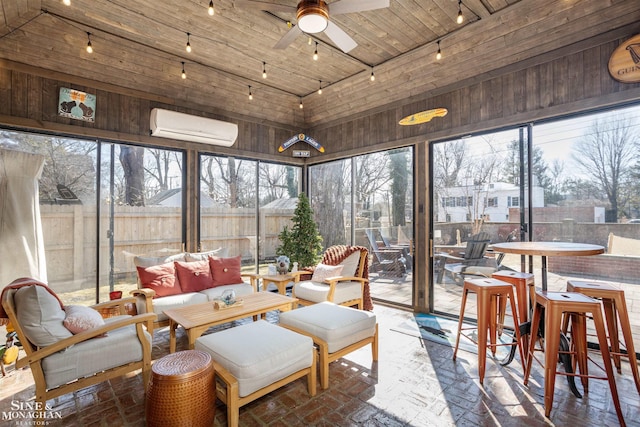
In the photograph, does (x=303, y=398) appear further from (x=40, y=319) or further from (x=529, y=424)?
(x=40, y=319)

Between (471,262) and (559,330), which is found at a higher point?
(471,262)

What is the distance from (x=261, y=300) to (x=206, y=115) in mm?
3244

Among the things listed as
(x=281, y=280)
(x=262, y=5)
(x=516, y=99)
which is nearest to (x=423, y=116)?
(x=516, y=99)

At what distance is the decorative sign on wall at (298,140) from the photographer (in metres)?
6.11

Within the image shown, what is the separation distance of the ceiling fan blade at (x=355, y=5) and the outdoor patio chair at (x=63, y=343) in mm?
2933

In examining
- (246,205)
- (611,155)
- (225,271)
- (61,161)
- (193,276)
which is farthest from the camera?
(246,205)

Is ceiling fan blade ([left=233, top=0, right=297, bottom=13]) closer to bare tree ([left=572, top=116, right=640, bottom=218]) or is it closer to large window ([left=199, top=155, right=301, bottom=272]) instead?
large window ([left=199, top=155, right=301, bottom=272])

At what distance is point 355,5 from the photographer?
2521mm

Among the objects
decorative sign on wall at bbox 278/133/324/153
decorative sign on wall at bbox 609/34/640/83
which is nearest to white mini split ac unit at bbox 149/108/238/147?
decorative sign on wall at bbox 278/133/324/153

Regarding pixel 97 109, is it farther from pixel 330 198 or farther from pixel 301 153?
pixel 330 198

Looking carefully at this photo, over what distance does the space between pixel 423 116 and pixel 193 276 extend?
12.7ft

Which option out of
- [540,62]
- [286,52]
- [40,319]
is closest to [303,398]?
[40,319]

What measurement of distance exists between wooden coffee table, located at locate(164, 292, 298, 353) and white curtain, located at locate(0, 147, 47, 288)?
167 cm

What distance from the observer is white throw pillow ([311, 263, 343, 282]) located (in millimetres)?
4422
